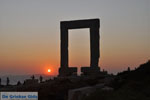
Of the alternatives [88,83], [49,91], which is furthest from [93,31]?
[49,91]

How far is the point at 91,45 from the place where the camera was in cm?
2552

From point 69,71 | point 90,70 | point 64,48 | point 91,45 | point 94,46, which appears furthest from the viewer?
point 64,48

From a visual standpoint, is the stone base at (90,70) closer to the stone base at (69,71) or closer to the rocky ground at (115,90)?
the stone base at (69,71)

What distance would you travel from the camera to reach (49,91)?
A: 15047mm

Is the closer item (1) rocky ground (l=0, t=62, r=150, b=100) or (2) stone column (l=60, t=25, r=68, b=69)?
(1) rocky ground (l=0, t=62, r=150, b=100)

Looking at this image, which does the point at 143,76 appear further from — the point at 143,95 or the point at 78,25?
the point at 78,25

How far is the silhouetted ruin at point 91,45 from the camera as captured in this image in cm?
2514

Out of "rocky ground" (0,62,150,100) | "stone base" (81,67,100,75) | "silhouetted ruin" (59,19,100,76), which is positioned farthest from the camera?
"silhouetted ruin" (59,19,100,76)

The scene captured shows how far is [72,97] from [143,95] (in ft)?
8.53

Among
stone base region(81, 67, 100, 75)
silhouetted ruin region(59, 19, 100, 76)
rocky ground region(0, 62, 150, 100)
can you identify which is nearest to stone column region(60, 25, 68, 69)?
silhouetted ruin region(59, 19, 100, 76)

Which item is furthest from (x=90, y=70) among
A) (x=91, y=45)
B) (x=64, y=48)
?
(x=64, y=48)

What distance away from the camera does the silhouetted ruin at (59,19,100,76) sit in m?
25.1

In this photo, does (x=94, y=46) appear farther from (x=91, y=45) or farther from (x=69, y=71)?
(x=69, y=71)

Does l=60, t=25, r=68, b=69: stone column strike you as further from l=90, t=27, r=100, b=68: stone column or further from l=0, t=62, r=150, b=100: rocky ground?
l=0, t=62, r=150, b=100: rocky ground
